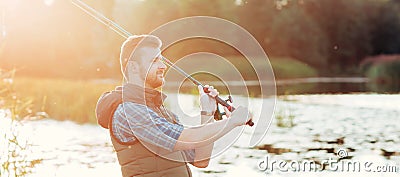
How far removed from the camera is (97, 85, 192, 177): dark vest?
3807 millimetres

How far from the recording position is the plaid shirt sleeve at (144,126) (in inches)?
146

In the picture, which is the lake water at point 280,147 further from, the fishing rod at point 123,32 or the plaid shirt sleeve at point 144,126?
the plaid shirt sleeve at point 144,126

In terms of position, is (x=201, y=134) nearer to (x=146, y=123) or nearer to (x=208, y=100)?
(x=146, y=123)

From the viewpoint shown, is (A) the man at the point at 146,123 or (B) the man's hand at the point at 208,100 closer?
(A) the man at the point at 146,123

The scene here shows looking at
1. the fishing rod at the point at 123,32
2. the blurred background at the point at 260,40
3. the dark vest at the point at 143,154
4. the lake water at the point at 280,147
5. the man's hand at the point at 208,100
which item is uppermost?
the blurred background at the point at 260,40

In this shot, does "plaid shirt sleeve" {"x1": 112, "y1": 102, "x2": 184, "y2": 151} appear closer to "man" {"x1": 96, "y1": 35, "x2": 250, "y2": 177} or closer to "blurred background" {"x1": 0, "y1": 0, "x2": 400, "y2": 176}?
"man" {"x1": 96, "y1": 35, "x2": 250, "y2": 177}

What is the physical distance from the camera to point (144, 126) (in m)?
3.73

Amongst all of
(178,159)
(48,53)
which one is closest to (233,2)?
(48,53)

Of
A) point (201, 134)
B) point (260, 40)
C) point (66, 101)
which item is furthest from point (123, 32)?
point (260, 40)

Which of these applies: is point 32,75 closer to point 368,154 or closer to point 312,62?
point 312,62

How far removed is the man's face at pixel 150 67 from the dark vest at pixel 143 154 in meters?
0.05

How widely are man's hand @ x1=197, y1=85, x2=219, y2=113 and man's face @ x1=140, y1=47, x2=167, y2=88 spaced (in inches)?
10.9

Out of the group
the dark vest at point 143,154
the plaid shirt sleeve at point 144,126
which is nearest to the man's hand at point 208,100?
the dark vest at point 143,154

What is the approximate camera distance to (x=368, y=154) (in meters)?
9.87
